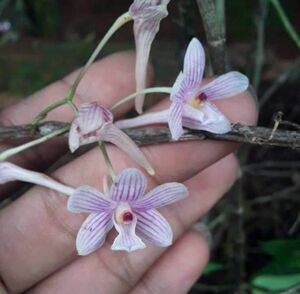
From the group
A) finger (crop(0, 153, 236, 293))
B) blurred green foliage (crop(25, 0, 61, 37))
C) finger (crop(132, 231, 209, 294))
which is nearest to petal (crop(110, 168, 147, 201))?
finger (crop(0, 153, 236, 293))

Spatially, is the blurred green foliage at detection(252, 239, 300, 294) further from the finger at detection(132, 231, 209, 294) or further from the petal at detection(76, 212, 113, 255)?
the petal at detection(76, 212, 113, 255)

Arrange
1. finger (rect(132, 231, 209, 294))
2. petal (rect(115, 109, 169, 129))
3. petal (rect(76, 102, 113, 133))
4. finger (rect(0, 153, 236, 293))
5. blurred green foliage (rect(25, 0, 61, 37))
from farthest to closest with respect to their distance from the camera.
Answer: blurred green foliage (rect(25, 0, 61, 37)) → finger (rect(132, 231, 209, 294)) → finger (rect(0, 153, 236, 293)) → petal (rect(115, 109, 169, 129)) → petal (rect(76, 102, 113, 133))

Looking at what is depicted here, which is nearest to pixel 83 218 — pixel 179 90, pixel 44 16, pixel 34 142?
pixel 34 142

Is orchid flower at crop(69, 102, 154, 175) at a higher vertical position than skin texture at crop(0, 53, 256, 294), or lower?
higher

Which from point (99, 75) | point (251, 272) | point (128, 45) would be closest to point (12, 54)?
point (128, 45)

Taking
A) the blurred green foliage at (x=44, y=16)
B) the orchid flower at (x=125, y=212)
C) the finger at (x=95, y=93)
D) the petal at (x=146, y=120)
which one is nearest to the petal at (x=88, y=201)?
the orchid flower at (x=125, y=212)

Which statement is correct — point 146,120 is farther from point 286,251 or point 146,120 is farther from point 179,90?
point 286,251

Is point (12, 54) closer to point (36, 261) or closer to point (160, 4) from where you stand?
point (36, 261)
